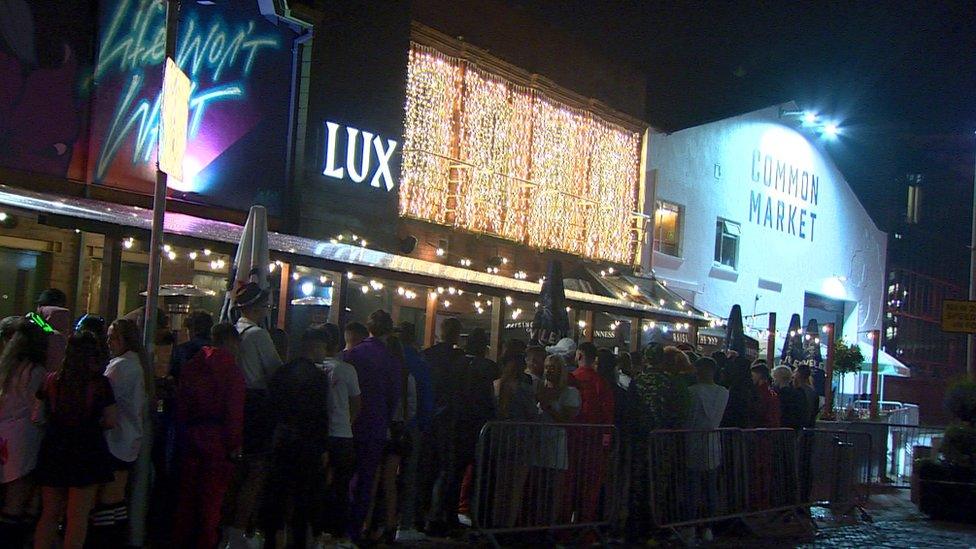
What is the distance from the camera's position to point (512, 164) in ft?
64.7

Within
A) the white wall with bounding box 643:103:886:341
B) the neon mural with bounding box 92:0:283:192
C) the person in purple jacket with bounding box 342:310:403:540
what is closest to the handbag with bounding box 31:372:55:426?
the person in purple jacket with bounding box 342:310:403:540

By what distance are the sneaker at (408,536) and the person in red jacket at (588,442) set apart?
1.39 m

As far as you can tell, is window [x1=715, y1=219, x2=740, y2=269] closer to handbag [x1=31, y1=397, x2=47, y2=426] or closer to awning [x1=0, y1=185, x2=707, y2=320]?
awning [x1=0, y1=185, x2=707, y2=320]

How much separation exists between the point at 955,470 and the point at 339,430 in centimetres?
933

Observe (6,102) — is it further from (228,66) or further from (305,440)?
(305,440)

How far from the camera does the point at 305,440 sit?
737cm

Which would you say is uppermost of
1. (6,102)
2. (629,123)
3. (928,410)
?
(629,123)

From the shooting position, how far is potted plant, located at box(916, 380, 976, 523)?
1299 cm

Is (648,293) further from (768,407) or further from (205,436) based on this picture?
(205,436)

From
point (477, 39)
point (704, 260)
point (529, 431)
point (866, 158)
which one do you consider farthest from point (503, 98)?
point (866, 158)

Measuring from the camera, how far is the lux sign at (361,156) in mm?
15578

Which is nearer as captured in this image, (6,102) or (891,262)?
(6,102)

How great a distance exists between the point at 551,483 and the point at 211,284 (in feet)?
28.4

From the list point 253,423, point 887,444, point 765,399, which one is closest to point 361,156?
point 765,399
